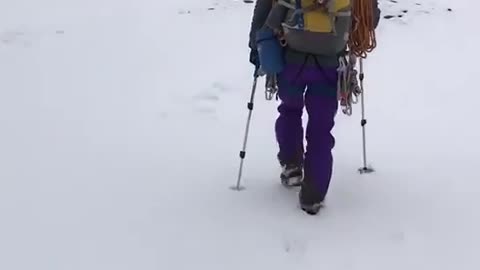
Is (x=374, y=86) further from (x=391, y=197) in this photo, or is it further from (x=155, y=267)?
(x=155, y=267)

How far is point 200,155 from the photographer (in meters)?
5.64

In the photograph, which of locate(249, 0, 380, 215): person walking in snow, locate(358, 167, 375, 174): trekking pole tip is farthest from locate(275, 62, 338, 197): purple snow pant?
locate(358, 167, 375, 174): trekking pole tip

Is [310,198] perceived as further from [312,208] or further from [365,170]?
[365,170]

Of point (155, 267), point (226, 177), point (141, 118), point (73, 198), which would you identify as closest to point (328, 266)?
point (155, 267)

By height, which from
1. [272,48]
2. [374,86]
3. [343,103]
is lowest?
[374,86]

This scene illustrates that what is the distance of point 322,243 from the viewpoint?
14.6ft

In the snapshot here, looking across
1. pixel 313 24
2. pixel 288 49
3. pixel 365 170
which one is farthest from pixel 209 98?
pixel 313 24

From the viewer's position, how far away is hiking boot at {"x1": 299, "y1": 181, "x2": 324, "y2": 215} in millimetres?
4703

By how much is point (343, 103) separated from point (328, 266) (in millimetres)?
991

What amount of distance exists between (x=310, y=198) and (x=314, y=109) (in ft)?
1.78

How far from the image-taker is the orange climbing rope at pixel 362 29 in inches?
181

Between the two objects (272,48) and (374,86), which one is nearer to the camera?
(272,48)

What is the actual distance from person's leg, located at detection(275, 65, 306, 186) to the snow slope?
16cm

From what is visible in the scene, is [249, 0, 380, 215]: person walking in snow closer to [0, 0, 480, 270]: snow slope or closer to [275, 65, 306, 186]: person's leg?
[275, 65, 306, 186]: person's leg
